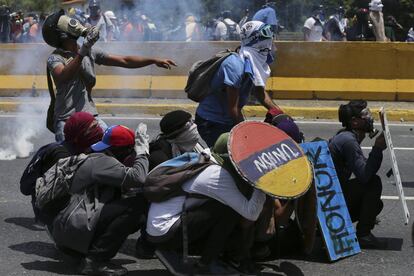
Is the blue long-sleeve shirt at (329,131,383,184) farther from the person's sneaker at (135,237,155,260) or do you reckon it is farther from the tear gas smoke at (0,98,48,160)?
the tear gas smoke at (0,98,48,160)

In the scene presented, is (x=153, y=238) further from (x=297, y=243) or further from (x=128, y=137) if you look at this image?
(x=297, y=243)

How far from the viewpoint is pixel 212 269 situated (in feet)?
17.4

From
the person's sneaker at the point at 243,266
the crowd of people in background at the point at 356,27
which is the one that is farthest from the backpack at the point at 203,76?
the crowd of people in background at the point at 356,27

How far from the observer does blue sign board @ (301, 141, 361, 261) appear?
5.81m

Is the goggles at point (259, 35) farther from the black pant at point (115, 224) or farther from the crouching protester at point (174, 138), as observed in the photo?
the black pant at point (115, 224)

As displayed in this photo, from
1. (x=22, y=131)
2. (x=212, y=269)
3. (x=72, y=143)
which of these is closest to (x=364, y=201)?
(x=212, y=269)

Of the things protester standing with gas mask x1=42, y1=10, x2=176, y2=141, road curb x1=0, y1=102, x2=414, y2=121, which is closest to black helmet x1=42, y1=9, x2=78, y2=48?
protester standing with gas mask x1=42, y1=10, x2=176, y2=141

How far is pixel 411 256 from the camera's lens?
599cm

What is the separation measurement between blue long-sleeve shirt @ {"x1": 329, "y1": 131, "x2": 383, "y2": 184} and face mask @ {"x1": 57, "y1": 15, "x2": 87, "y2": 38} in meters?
1.94

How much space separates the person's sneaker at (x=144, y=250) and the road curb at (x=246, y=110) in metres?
6.91

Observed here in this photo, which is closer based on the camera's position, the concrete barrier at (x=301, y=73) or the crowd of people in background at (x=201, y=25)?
the concrete barrier at (x=301, y=73)

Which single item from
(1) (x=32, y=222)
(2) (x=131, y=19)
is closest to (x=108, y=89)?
(2) (x=131, y=19)

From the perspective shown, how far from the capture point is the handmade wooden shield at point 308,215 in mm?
5484

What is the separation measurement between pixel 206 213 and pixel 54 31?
79.3 inches
